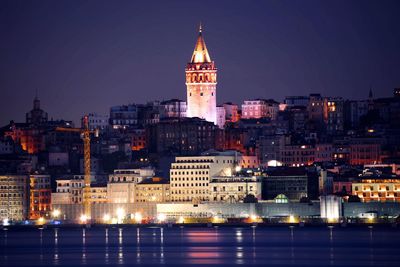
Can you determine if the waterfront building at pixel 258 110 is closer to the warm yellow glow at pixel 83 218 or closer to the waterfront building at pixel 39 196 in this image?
the waterfront building at pixel 39 196

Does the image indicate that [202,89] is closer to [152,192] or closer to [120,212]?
[152,192]

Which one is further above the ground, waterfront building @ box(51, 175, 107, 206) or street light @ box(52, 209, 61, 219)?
waterfront building @ box(51, 175, 107, 206)

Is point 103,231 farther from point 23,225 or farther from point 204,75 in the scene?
point 204,75

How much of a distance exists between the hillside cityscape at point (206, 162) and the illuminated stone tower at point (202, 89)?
73 millimetres

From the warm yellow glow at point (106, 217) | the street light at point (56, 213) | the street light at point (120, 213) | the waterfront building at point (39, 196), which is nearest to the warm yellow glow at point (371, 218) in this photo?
the street light at point (120, 213)

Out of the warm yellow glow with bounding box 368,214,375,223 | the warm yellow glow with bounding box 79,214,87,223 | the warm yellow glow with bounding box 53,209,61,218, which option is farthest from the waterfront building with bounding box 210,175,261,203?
the warm yellow glow with bounding box 53,209,61,218

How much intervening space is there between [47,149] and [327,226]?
101 ft

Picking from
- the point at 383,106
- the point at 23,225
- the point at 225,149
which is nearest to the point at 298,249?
the point at 23,225

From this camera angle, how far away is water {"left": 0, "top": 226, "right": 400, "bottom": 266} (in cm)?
Result: 10600

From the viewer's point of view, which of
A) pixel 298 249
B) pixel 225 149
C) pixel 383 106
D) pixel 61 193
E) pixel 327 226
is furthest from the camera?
pixel 383 106

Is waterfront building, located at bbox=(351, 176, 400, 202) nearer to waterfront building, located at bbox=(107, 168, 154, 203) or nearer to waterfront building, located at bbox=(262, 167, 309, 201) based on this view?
waterfront building, located at bbox=(262, 167, 309, 201)

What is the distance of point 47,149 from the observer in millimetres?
156500

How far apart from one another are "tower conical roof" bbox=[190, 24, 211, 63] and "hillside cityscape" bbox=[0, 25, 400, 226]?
2.9 inches

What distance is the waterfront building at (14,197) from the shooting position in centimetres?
14112
